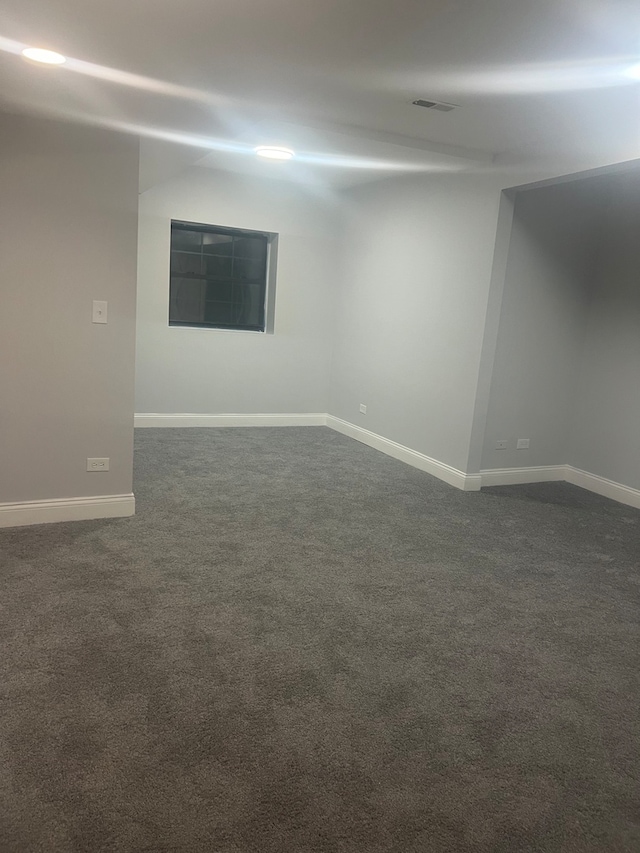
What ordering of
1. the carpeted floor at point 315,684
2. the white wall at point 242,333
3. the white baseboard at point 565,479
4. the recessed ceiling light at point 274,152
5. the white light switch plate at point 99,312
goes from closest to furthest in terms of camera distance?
the carpeted floor at point 315,684
the white light switch plate at point 99,312
the recessed ceiling light at point 274,152
the white baseboard at point 565,479
the white wall at point 242,333

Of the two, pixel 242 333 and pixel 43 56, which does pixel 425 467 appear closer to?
pixel 242 333

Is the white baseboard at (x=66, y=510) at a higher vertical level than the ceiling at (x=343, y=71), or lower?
lower

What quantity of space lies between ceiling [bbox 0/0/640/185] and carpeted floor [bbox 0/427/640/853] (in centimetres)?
220

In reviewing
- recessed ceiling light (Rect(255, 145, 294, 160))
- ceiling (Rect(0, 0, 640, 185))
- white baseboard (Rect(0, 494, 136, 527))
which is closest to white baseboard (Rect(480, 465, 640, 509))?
ceiling (Rect(0, 0, 640, 185))

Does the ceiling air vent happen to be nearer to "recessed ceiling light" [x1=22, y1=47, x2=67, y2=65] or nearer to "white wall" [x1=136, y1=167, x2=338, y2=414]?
"recessed ceiling light" [x1=22, y1=47, x2=67, y2=65]

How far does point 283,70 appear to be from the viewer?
2559 mm

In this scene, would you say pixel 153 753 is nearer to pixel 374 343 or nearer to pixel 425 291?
pixel 425 291

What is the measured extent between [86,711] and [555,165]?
3880mm

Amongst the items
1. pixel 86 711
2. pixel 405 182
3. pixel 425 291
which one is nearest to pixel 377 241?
pixel 405 182

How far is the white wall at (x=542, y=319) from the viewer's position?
4.77m

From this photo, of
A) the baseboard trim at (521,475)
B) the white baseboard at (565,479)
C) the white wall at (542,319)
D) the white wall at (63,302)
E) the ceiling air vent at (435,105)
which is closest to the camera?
the ceiling air vent at (435,105)

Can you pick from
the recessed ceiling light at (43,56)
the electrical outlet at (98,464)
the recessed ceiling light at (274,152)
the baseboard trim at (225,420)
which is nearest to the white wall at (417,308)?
the baseboard trim at (225,420)

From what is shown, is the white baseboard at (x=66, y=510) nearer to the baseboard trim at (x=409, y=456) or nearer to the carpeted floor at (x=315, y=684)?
the carpeted floor at (x=315, y=684)

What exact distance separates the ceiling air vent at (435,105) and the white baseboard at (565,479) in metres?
2.79
